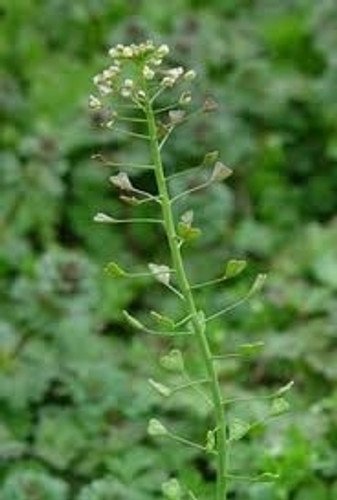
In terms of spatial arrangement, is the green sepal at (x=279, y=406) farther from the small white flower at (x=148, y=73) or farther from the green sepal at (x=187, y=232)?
the small white flower at (x=148, y=73)

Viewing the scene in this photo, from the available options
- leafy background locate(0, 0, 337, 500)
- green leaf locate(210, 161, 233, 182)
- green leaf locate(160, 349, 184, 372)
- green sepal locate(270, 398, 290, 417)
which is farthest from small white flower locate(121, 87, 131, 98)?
leafy background locate(0, 0, 337, 500)

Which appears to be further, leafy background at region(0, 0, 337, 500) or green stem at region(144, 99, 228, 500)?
leafy background at region(0, 0, 337, 500)

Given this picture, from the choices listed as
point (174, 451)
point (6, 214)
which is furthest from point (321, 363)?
point (6, 214)

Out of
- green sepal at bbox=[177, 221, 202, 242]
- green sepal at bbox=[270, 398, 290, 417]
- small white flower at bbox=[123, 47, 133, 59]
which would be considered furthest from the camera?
green sepal at bbox=[270, 398, 290, 417]

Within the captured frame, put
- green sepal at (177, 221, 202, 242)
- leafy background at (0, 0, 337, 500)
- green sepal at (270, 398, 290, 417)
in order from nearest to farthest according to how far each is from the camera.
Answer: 1. green sepal at (177, 221, 202, 242)
2. green sepal at (270, 398, 290, 417)
3. leafy background at (0, 0, 337, 500)

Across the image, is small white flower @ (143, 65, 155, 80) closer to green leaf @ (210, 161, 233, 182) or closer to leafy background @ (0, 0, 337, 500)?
green leaf @ (210, 161, 233, 182)

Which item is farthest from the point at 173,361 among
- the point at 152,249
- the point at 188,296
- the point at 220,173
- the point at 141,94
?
the point at 152,249

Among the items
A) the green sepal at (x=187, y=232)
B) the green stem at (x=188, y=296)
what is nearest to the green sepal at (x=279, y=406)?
the green stem at (x=188, y=296)

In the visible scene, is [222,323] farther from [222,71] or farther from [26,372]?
[222,71]
